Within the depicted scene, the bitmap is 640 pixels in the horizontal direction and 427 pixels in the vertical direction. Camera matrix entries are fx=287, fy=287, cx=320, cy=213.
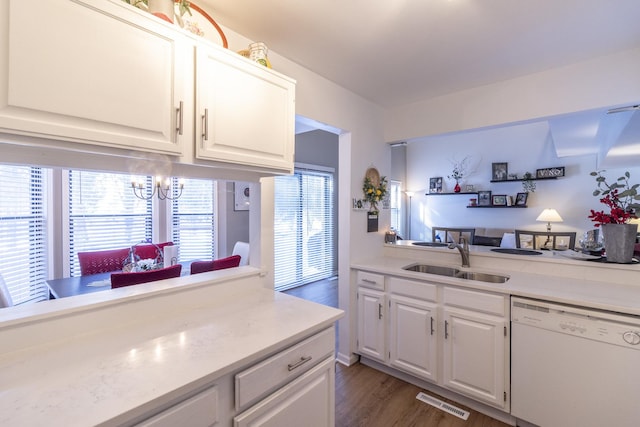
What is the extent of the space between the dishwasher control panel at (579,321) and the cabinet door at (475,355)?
0.15 metres

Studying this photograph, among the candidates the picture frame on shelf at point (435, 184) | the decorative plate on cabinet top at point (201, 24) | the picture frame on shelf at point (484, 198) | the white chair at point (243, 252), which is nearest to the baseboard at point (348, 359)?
the white chair at point (243, 252)

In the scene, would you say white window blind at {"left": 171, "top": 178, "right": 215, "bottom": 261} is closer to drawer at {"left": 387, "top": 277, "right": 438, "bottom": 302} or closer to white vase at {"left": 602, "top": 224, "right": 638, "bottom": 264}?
drawer at {"left": 387, "top": 277, "right": 438, "bottom": 302}

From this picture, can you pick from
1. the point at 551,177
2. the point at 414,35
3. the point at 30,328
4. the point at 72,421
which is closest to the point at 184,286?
the point at 30,328

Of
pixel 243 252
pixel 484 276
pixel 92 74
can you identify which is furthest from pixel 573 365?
pixel 243 252

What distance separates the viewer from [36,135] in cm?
85

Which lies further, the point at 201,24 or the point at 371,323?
A: the point at 371,323

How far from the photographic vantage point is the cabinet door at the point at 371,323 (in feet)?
7.80

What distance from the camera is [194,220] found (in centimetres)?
411

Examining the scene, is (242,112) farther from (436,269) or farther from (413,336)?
(436,269)

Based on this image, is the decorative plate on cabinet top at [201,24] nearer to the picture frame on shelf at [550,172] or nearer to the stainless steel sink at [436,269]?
the stainless steel sink at [436,269]

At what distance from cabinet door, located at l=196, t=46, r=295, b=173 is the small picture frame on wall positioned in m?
2.95

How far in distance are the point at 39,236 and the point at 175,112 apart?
2.82 m

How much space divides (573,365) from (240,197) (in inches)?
158

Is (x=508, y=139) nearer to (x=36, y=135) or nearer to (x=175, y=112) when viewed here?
(x=175, y=112)
